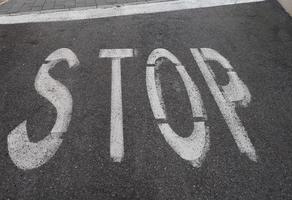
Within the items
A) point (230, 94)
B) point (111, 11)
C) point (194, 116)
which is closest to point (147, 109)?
point (194, 116)

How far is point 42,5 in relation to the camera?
25.5ft

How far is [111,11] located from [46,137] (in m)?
3.88

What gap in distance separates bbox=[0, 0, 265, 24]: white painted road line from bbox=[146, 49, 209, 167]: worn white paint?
2.00m

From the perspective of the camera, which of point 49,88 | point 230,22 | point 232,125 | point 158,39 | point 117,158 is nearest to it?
point 117,158

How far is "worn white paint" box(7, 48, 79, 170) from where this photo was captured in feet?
13.7

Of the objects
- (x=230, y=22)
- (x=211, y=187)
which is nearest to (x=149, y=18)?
(x=230, y=22)

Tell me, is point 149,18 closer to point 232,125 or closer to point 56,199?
point 232,125

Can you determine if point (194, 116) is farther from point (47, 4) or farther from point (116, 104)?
point (47, 4)

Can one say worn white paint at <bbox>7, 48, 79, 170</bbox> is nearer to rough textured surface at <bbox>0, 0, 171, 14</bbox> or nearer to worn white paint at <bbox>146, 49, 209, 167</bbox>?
worn white paint at <bbox>146, 49, 209, 167</bbox>

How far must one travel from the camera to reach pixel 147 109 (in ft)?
15.9

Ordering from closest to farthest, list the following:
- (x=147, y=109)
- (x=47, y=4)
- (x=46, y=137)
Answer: (x=46, y=137), (x=147, y=109), (x=47, y=4)

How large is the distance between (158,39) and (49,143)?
3044mm

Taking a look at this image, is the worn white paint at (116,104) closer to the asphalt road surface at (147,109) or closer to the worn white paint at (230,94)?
the asphalt road surface at (147,109)

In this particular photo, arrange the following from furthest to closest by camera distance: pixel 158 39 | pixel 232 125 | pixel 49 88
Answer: pixel 158 39, pixel 49 88, pixel 232 125
